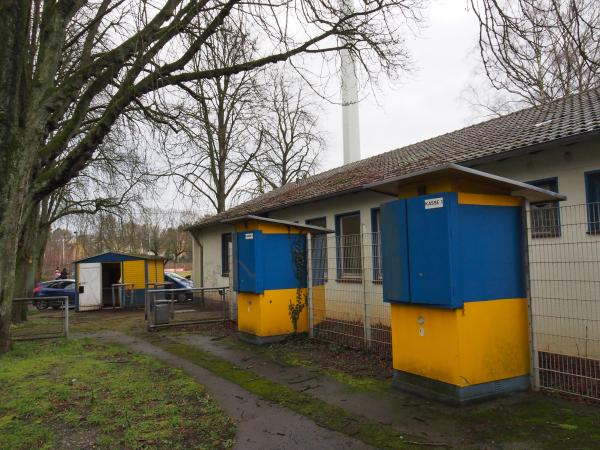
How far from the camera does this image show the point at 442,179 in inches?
221

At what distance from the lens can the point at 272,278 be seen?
977 centimetres

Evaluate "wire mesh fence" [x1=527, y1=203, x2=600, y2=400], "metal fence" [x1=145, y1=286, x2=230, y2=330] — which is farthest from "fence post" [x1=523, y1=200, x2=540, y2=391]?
"metal fence" [x1=145, y1=286, x2=230, y2=330]

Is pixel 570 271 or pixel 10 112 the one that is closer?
pixel 10 112

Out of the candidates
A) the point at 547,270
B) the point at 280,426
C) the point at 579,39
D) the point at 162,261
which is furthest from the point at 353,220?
the point at 162,261

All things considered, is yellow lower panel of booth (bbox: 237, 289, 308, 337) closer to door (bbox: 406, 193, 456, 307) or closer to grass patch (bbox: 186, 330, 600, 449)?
grass patch (bbox: 186, 330, 600, 449)

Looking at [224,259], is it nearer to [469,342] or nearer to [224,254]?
[224,254]

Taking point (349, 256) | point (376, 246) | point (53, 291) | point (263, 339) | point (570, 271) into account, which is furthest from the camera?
point (53, 291)

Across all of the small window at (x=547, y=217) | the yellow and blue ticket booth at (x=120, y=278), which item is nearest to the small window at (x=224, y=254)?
the yellow and blue ticket booth at (x=120, y=278)

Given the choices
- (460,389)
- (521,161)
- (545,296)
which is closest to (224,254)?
(521,161)

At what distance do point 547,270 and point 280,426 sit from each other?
475cm

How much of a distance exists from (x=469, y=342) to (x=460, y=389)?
0.51 metres

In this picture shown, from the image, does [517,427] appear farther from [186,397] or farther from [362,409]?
[186,397]

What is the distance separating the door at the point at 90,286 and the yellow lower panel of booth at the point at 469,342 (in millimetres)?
17843

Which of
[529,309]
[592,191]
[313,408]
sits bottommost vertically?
[313,408]
